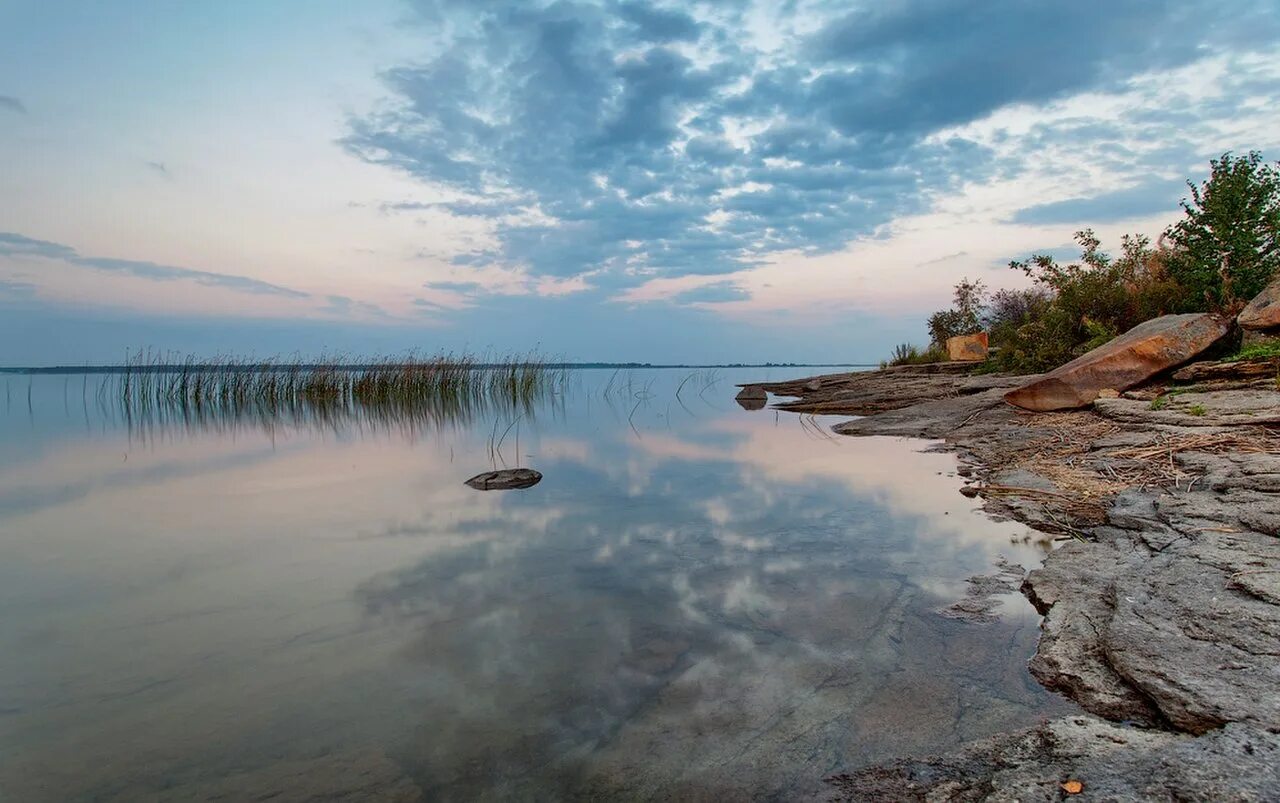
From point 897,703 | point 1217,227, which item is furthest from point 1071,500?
point 1217,227

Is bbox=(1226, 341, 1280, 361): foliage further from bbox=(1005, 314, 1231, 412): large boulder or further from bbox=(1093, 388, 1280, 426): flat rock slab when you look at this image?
bbox=(1093, 388, 1280, 426): flat rock slab

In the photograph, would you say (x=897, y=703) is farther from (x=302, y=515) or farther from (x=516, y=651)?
(x=302, y=515)

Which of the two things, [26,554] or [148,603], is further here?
[26,554]

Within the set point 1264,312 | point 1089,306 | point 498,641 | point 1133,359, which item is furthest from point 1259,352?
point 498,641

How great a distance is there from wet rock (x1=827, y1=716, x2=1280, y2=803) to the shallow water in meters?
0.12

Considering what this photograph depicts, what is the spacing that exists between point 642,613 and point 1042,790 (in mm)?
1789

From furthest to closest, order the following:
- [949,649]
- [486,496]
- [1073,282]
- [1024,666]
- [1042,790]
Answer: [1073,282] → [486,496] → [949,649] → [1024,666] → [1042,790]

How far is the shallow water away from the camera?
76.2 inches

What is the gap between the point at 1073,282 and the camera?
42.6 ft


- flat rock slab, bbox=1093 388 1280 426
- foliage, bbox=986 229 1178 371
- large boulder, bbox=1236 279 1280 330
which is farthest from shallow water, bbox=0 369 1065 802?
foliage, bbox=986 229 1178 371

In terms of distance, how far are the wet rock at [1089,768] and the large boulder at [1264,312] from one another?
8.48 m

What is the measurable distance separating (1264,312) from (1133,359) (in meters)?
1.45

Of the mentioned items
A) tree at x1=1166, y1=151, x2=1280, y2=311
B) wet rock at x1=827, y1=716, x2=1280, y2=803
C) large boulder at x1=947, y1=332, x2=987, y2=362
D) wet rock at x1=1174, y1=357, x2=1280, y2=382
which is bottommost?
wet rock at x1=827, y1=716, x2=1280, y2=803

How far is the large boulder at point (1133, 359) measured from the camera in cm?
784
